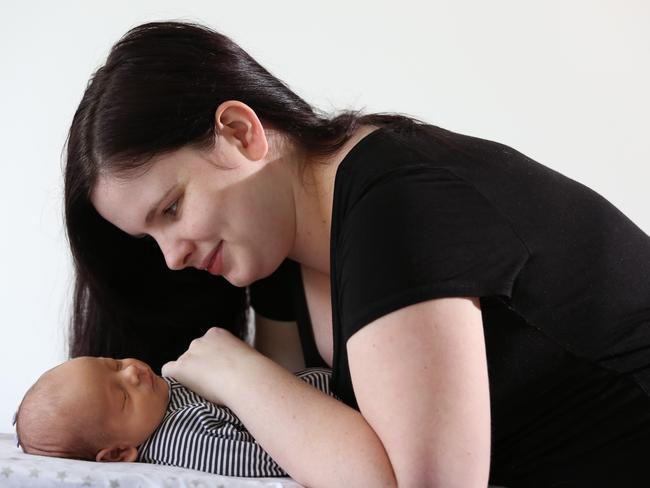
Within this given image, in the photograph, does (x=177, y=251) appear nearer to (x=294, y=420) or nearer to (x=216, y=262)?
(x=216, y=262)

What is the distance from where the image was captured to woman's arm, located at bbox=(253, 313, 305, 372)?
176 cm

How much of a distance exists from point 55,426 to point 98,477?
0.23 m

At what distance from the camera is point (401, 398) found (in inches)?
37.4

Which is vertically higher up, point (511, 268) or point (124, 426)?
point (511, 268)

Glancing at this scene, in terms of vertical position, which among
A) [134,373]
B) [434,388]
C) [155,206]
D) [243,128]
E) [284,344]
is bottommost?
[284,344]

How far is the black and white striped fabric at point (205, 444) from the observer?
1.22 meters

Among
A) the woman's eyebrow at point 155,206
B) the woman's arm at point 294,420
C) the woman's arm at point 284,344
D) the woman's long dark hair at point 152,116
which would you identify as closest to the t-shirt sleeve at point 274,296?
the woman's arm at point 284,344

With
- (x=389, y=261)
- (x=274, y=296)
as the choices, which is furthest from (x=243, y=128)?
(x=274, y=296)

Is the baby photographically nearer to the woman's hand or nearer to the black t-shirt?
the woman's hand

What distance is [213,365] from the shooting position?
130 centimetres

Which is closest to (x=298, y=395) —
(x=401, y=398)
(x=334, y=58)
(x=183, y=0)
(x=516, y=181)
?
(x=401, y=398)

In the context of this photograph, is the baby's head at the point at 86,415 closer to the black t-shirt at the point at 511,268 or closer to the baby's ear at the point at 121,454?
the baby's ear at the point at 121,454

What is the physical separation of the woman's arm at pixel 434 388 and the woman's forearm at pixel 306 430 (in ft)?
0.21

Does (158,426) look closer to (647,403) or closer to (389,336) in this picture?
(389,336)
